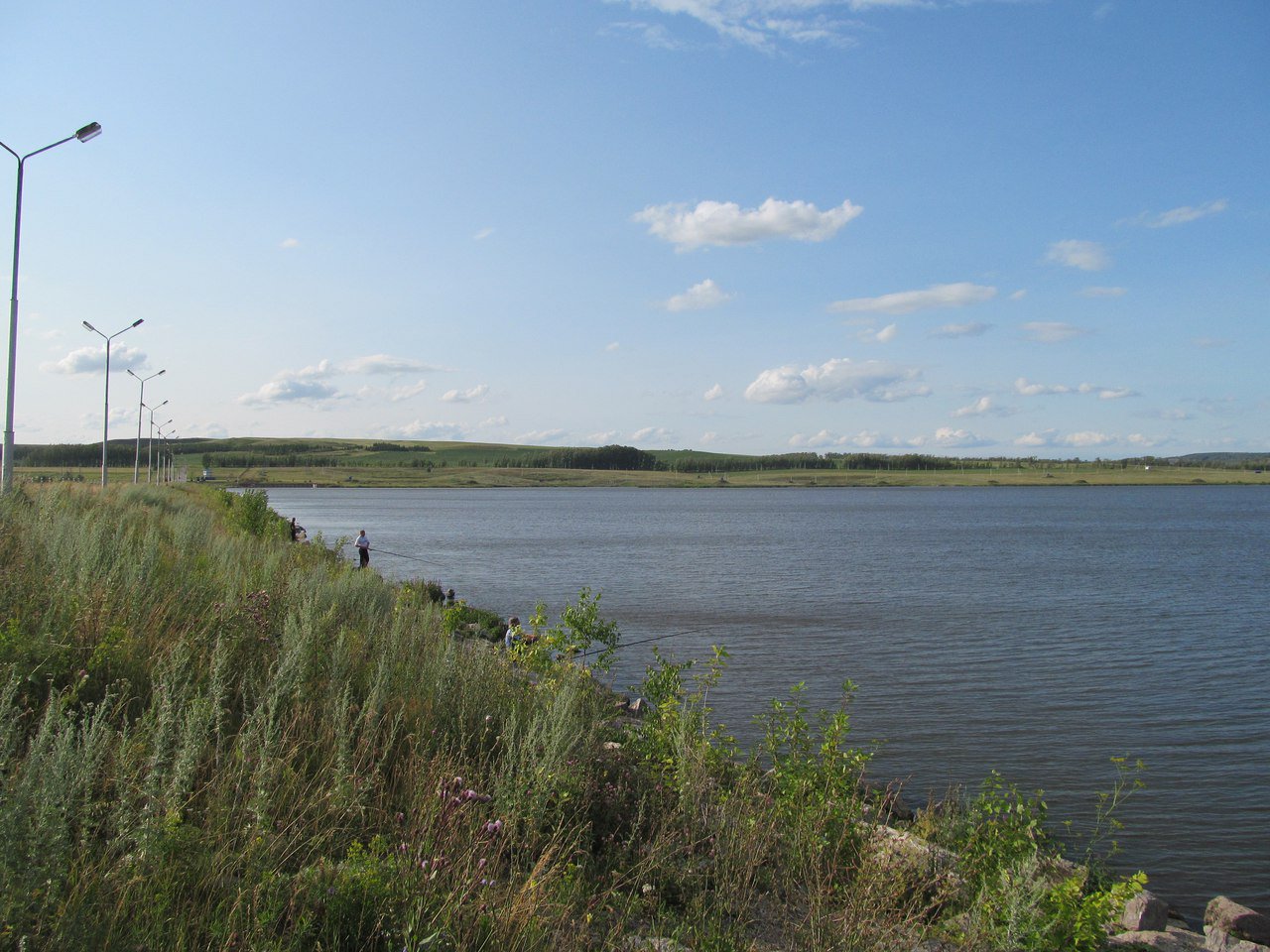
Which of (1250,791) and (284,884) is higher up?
(284,884)

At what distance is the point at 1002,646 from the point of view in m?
25.0

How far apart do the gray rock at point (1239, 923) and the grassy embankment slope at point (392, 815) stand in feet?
4.51

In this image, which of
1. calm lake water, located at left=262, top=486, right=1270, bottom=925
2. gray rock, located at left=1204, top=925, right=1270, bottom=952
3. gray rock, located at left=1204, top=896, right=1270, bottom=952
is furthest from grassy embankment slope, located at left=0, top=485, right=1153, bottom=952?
calm lake water, located at left=262, top=486, right=1270, bottom=925

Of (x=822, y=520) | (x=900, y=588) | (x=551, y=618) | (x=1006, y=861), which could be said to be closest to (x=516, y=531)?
(x=822, y=520)

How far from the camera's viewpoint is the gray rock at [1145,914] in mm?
8727

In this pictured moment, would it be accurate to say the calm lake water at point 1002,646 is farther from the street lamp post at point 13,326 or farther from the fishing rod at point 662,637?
the street lamp post at point 13,326

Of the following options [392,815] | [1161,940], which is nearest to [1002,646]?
[1161,940]

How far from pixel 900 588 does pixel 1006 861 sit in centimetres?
3198

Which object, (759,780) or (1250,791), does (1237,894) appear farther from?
(759,780)

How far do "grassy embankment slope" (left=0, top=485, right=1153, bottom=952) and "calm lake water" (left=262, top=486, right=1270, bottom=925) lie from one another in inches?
191

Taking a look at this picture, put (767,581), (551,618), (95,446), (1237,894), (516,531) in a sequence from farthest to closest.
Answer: (95,446) → (516,531) → (767,581) → (551,618) → (1237,894)

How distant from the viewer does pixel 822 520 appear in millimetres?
95500

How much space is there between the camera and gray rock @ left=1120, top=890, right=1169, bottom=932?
873cm

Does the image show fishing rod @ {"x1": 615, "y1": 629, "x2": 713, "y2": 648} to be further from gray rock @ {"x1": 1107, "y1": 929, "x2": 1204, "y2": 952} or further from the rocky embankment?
gray rock @ {"x1": 1107, "y1": 929, "x2": 1204, "y2": 952}
